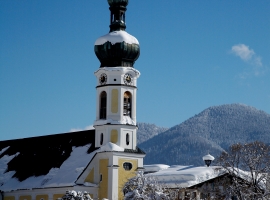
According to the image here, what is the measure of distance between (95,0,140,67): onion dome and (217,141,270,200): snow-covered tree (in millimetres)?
16153

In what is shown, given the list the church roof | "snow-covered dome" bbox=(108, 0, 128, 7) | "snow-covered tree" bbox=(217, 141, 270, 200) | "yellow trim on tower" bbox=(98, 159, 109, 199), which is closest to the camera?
"snow-covered tree" bbox=(217, 141, 270, 200)

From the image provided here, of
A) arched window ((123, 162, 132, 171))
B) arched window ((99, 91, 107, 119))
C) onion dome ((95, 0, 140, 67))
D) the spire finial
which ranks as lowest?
arched window ((123, 162, 132, 171))

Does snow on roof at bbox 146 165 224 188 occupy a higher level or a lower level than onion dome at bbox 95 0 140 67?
lower

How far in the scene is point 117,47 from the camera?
6194 centimetres

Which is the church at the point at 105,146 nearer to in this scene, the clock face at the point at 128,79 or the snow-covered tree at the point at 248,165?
the clock face at the point at 128,79

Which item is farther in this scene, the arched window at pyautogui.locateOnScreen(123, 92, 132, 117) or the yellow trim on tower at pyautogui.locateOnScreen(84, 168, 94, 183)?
the arched window at pyautogui.locateOnScreen(123, 92, 132, 117)

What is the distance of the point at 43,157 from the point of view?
220 feet

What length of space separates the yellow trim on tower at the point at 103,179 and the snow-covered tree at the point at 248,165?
12869 millimetres

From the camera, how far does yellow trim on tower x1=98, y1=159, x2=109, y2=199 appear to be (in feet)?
194

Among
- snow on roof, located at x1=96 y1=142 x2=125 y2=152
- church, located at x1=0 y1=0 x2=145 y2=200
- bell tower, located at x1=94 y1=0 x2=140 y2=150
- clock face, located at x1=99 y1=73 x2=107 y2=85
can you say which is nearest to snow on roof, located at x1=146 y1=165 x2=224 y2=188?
church, located at x1=0 y1=0 x2=145 y2=200

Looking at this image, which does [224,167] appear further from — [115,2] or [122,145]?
[115,2]

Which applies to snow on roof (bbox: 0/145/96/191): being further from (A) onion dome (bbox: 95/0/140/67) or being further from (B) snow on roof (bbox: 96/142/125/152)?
(A) onion dome (bbox: 95/0/140/67)

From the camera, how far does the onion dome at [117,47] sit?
62.0 meters

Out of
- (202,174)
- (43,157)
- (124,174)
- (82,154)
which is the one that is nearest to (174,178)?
(202,174)
